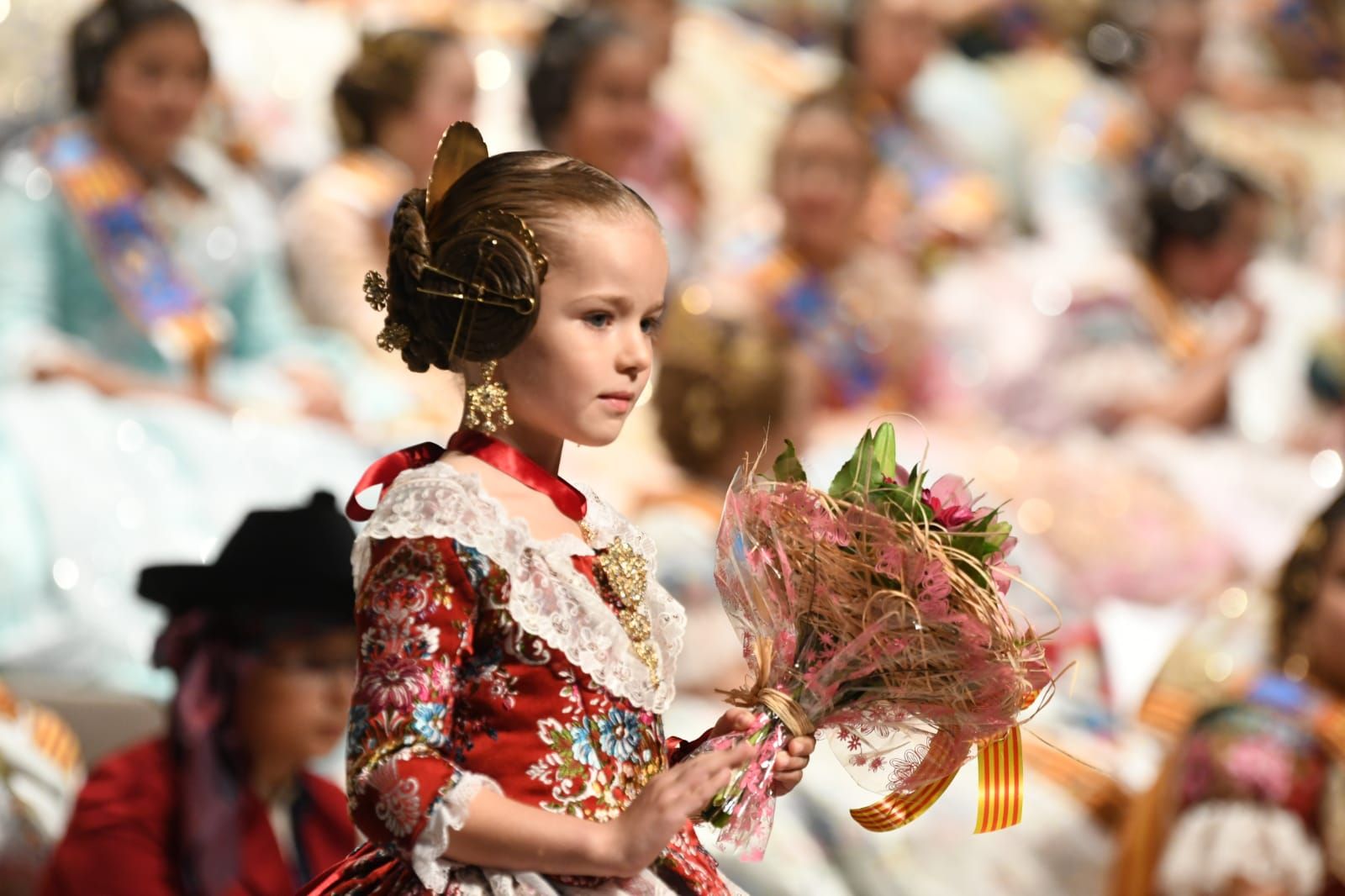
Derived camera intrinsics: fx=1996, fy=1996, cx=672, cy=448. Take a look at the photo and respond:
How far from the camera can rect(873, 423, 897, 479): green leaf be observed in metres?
1.67

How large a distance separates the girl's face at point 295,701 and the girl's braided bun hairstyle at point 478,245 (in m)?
1.18

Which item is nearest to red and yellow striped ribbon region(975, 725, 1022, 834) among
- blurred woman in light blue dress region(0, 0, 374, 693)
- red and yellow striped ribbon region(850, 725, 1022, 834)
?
red and yellow striped ribbon region(850, 725, 1022, 834)

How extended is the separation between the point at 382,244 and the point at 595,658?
3.67 m

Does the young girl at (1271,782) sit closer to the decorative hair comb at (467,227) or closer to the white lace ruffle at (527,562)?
the white lace ruffle at (527,562)

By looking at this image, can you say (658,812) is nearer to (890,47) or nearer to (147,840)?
(147,840)

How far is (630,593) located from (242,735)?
4.04 ft

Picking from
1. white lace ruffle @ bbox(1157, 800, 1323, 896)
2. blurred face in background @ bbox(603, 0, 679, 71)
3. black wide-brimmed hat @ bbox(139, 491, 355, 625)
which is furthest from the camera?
blurred face in background @ bbox(603, 0, 679, 71)

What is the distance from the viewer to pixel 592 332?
1648mm

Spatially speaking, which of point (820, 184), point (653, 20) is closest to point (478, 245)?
point (820, 184)

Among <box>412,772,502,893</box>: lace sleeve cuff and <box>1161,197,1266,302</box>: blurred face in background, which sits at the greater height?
<box>1161,197,1266,302</box>: blurred face in background

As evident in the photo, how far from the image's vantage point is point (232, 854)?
8.77 feet

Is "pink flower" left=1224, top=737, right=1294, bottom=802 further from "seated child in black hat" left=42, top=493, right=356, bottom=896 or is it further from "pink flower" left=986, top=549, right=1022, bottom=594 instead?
"pink flower" left=986, top=549, right=1022, bottom=594

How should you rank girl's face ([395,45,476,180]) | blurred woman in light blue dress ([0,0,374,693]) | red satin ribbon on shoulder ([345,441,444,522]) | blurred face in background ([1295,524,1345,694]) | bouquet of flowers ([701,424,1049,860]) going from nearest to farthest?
bouquet of flowers ([701,424,1049,860]) < red satin ribbon on shoulder ([345,441,444,522]) < blurred face in background ([1295,524,1345,694]) < blurred woman in light blue dress ([0,0,374,693]) < girl's face ([395,45,476,180])

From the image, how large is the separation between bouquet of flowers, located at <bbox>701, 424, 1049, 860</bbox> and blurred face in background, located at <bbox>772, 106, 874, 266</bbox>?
14.0 ft
